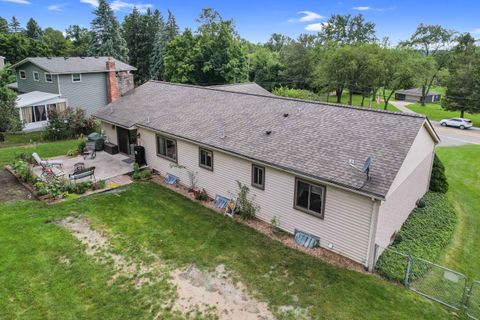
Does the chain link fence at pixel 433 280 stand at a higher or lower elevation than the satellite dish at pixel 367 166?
lower

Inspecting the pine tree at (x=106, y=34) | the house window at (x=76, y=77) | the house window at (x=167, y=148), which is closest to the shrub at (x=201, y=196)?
the house window at (x=167, y=148)

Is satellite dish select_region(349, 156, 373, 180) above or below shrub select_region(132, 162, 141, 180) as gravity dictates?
above

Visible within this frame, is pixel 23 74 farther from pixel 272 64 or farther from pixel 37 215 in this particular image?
pixel 272 64

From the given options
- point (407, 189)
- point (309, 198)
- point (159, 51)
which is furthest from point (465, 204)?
point (159, 51)

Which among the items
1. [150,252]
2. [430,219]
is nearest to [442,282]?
[430,219]

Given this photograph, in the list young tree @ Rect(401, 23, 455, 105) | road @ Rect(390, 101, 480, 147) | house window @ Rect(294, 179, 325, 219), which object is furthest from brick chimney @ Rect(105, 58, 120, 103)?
young tree @ Rect(401, 23, 455, 105)

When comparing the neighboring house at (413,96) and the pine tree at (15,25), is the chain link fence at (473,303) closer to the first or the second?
the neighboring house at (413,96)

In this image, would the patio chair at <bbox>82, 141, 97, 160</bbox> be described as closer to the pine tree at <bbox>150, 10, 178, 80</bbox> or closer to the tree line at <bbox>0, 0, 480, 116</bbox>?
the tree line at <bbox>0, 0, 480, 116</bbox>

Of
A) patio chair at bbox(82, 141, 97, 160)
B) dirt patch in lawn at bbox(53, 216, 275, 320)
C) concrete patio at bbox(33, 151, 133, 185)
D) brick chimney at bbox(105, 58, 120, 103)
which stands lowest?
dirt patch in lawn at bbox(53, 216, 275, 320)
